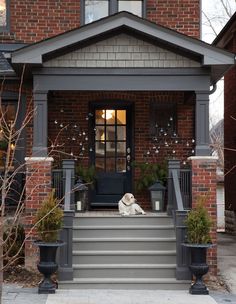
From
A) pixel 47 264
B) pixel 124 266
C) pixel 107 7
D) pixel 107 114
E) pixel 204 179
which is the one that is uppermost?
pixel 107 7

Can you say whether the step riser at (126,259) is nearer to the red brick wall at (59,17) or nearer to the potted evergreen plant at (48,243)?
the potted evergreen plant at (48,243)

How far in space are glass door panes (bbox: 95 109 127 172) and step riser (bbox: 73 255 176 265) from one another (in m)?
3.37

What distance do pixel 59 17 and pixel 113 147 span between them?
3.14 metres

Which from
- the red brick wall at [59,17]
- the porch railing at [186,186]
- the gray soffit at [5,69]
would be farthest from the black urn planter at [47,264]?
the red brick wall at [59,17]

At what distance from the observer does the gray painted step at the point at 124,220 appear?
A: 32.3ft

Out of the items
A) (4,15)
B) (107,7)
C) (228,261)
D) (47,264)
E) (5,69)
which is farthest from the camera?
(107,7)

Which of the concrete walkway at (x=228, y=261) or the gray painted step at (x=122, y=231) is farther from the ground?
the gray painted step at (x=122, y=231)

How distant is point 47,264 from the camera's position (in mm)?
8219

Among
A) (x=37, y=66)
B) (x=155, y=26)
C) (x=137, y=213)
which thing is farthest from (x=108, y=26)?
(x=137, y=213)

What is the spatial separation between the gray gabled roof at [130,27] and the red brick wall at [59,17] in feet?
8.08

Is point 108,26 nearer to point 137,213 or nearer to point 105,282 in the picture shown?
point 137,213

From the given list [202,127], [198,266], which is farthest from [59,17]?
[198,266]

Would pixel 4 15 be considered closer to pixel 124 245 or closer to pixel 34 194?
pixel 34 194

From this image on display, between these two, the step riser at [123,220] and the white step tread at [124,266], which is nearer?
the white step tread at [124,266]
